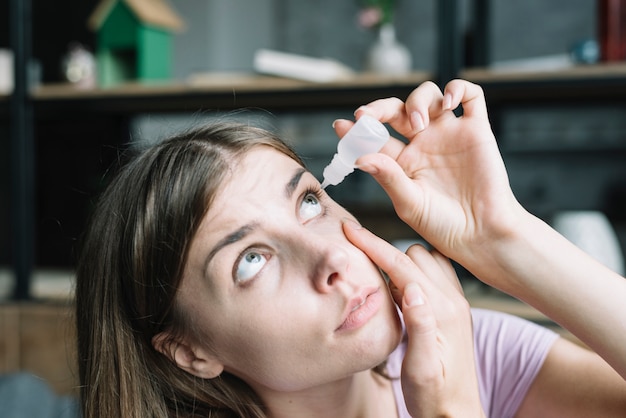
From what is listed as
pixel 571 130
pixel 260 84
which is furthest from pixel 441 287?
pixel 571 130

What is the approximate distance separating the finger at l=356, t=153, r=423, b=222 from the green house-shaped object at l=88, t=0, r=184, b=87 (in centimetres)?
153

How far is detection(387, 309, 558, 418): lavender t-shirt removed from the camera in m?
1.06

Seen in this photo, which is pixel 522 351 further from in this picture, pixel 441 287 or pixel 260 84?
pixel 260 84

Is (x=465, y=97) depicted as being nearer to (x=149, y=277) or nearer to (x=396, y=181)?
(x=396, y=181)

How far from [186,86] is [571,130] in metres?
1.72

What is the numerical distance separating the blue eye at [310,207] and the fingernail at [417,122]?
17cm

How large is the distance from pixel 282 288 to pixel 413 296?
166 mm

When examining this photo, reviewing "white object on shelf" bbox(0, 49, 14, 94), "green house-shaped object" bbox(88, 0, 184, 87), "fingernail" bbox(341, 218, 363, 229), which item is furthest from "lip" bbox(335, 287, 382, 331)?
"white object on shelf" bbox(0, 49, 14, 94)

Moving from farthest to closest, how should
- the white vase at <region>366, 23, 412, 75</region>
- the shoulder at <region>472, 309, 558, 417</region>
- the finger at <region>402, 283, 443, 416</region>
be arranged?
the white vase at <region>366, 23, 412, 75</region> → the shoulder at <region>472, 309, 558, 417</region> → the finger at <region>402, 283, 443, 416</region>

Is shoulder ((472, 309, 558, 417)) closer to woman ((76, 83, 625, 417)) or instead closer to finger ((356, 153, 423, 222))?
woman ((76, 83, 625, 417))

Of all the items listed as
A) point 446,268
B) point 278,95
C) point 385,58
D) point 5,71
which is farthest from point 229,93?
point 446,268

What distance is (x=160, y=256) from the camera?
911 mm

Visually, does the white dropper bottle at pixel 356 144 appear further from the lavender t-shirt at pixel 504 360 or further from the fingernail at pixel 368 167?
the lavender t-shirt at pixel 504 360

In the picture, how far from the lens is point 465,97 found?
93cm
